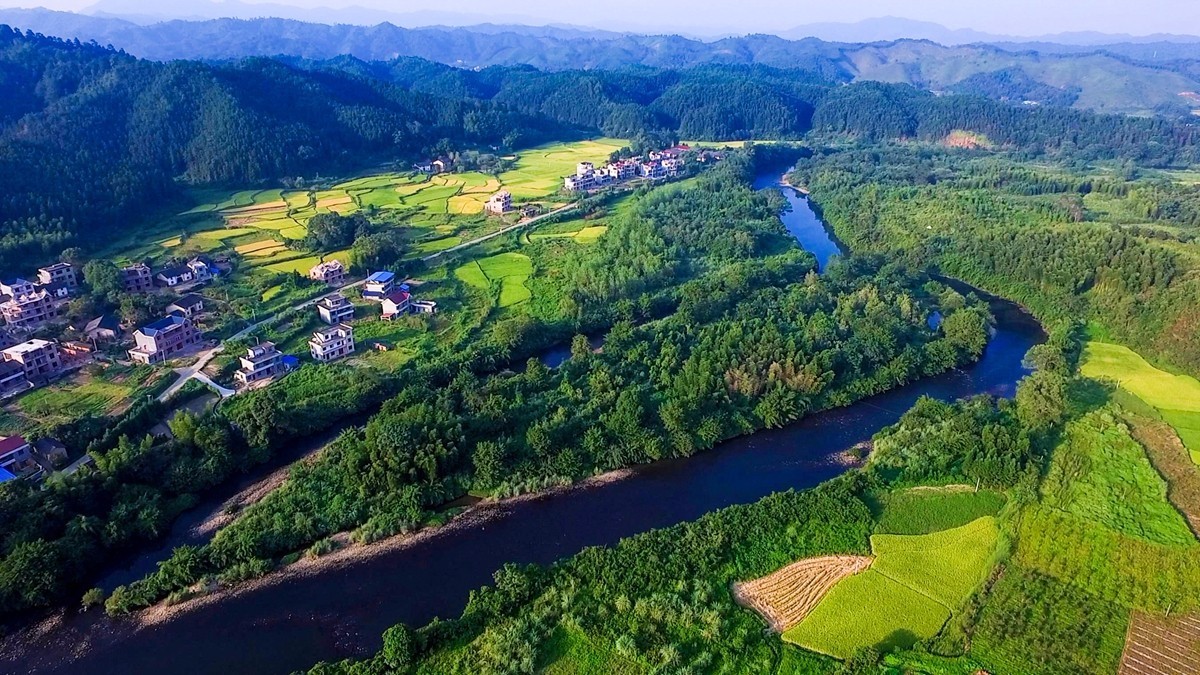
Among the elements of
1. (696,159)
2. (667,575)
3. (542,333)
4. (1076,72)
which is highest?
(1076,72)

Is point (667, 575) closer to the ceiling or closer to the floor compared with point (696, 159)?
closer to the floor

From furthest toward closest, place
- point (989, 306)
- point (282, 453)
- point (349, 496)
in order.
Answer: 1. point (989, 306)
2. point (282, 453)
3. point (349, 496)

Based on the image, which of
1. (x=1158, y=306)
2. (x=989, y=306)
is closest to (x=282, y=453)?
(x=989, y=306)

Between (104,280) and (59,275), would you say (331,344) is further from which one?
(59,275)

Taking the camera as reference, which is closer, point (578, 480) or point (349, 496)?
point (349, 496)

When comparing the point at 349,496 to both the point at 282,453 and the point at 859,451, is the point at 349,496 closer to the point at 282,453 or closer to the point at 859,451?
the point at 282,453

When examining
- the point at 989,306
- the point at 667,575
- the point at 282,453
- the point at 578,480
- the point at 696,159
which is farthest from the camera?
the point at 696,159

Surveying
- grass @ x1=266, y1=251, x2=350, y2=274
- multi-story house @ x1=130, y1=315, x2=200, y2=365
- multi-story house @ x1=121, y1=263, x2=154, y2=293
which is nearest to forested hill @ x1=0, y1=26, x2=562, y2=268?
multi-story house @ x1=121, y1=263, x2=154, y2=293
